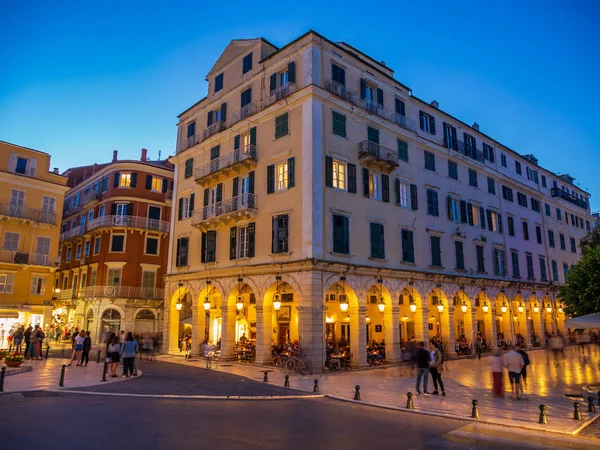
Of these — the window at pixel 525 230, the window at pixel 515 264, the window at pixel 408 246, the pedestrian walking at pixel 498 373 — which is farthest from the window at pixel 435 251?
the window at pixel 525 230

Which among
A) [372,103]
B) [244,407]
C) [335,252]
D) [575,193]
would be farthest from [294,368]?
[575,193]

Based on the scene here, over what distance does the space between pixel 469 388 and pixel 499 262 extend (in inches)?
813

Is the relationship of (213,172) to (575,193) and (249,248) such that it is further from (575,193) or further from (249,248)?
(575,193)

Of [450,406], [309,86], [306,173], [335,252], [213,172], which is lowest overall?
[450,406]

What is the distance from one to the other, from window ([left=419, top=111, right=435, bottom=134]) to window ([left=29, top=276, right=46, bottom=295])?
31.3 meters

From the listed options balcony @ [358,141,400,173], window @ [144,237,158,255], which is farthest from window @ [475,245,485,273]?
window @ [144,237,158,255]

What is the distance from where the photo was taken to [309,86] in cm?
2356

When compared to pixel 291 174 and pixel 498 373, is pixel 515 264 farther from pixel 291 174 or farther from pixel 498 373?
pixel 498 373

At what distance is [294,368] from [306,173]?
985 centimetres

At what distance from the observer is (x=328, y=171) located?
23.6 metres

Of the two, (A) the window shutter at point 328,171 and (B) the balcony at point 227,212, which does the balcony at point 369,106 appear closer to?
(A) the window shutter at point 328,171

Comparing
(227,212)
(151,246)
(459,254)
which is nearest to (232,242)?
(227,212)

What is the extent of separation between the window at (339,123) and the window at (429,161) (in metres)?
8.38

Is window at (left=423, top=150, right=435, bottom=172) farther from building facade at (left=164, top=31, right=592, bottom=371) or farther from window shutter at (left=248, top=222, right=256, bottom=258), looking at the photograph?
window shutter at (left=248, top=222, right=256, bottom=258)
